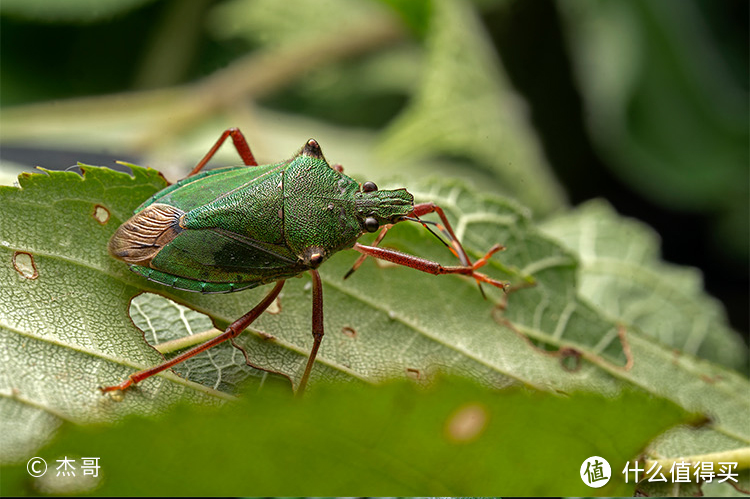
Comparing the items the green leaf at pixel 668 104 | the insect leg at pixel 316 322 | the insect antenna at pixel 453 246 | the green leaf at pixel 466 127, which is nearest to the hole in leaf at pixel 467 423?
the insect leg at pixel 316 322

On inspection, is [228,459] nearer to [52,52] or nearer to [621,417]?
[621,417]

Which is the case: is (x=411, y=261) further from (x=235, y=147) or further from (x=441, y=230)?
(x=235, y=147)

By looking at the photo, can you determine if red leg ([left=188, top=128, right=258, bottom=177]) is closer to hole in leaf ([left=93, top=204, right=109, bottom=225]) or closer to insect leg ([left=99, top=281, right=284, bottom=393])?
hole in leaf ([left=93, top=204, right=109, bottom=225])

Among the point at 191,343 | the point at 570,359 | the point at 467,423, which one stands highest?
the point at 570,359

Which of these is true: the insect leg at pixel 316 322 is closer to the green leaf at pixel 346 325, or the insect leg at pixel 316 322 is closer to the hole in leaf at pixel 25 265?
the green leaf at pixel 346 325

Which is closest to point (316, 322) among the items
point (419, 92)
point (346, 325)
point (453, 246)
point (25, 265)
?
point (346, 325)

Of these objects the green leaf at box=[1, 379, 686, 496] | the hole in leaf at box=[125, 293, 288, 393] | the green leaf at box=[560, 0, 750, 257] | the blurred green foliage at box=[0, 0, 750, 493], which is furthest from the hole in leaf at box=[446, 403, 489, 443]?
the green leaf at box=[560, 0, 750, 257]
